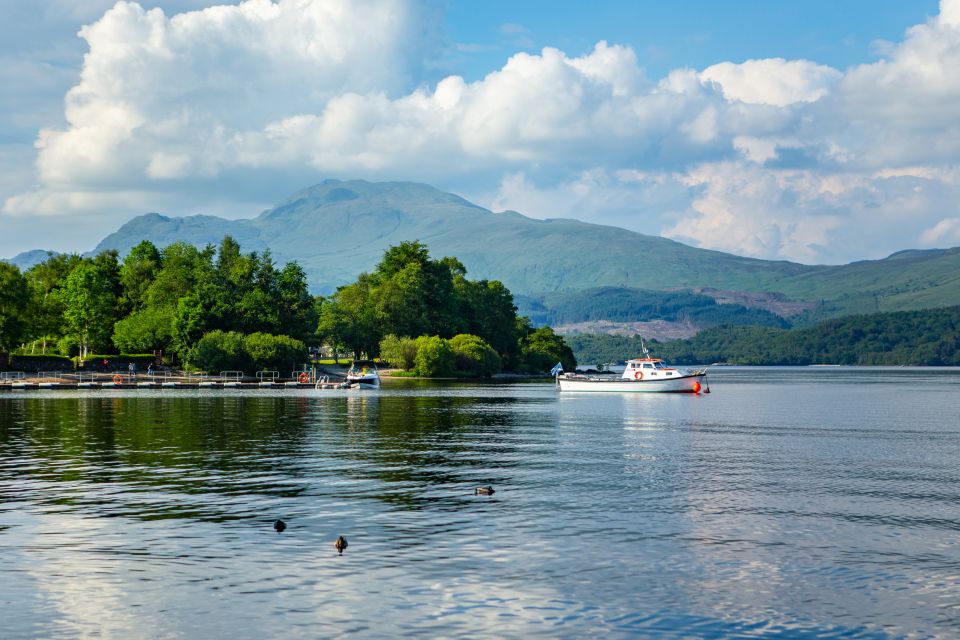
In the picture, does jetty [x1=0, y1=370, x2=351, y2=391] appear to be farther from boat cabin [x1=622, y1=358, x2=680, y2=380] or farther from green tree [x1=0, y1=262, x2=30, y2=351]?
boat cabin [x1=622, y1=358, x2=680, y2=380]

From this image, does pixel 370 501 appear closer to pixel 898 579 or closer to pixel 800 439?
pixel 898 579

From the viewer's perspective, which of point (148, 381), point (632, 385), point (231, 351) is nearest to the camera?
point (632, 385)

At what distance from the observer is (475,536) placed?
35.1 m

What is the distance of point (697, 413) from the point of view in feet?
376

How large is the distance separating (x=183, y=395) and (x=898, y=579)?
5386 inches

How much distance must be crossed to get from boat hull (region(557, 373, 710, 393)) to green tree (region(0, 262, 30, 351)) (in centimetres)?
10381

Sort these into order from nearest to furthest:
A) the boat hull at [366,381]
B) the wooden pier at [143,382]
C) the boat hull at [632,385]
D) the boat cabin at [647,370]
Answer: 1. the wooden pier at [143,382]
2. the boat hull at [632,385]
3. the boat cabin at [647,370]
4. the boat hull at [366,381]

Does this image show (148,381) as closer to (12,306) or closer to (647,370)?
(12,306)

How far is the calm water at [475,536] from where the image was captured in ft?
81.8

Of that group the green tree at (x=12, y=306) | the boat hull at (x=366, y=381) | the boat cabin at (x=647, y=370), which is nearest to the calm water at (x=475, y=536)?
the boat cabin at (x=647, y=370)

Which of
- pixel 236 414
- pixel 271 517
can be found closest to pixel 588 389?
pixel 236 414

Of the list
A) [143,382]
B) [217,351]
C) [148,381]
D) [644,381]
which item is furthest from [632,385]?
[148,381]

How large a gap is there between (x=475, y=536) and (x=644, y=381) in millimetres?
141422

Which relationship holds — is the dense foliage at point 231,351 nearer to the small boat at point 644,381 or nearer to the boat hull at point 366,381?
the boat hull at point 366,381
